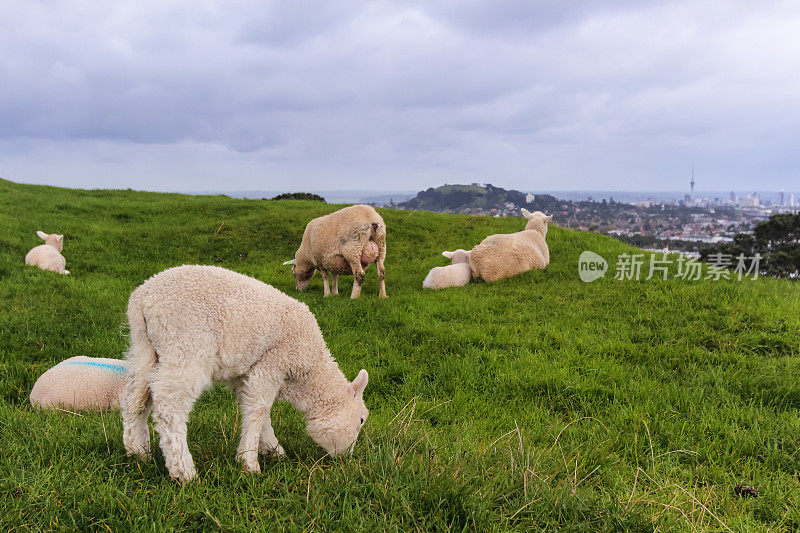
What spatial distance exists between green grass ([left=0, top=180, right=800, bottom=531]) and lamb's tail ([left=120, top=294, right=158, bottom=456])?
0.53 ft

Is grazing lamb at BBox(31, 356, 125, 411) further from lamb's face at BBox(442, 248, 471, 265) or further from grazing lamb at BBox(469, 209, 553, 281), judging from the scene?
lamb's face at BBox(442, 248, 471, 265)

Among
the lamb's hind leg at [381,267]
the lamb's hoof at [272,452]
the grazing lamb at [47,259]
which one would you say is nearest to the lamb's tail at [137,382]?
the lamb's hoof at [272,452]

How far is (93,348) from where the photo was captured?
634 cm

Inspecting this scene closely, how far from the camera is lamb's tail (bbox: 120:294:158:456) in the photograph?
288 cm

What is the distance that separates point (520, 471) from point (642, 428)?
2.16 meters

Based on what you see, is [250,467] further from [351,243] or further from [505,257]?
[505,257]

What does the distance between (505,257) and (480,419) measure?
6.61 m

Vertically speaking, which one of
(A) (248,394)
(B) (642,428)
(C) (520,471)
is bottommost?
(B) (642,428)

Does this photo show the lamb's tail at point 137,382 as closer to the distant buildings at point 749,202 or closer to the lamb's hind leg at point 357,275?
the lamb's hind leg at point 357,275

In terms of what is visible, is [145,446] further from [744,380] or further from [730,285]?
[730,285]

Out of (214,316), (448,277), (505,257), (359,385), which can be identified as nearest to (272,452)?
(359,385)

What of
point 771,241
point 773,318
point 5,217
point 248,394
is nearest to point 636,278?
point 773,318

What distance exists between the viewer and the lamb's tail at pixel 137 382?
9.45ft

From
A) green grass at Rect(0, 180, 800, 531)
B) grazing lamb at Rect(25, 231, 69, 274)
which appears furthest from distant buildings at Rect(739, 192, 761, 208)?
grazing lamb at Rect(25, 231, 69, 274)
